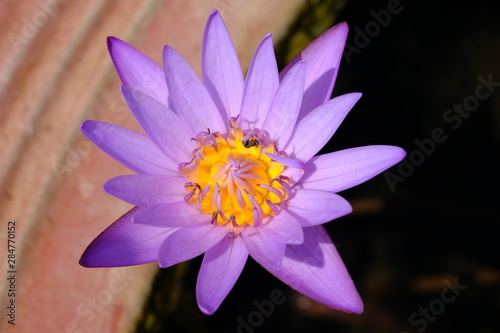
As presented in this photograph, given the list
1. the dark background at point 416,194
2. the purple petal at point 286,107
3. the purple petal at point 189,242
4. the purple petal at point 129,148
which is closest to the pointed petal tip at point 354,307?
the purple petal at point 189,242

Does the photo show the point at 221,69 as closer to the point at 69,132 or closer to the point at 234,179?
the point at 234,179

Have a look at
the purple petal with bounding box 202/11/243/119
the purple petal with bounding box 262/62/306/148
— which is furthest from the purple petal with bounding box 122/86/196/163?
the purple petal with bounding box 262/62/306/148

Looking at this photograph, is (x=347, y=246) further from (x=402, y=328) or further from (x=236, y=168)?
(x=236, y=168)

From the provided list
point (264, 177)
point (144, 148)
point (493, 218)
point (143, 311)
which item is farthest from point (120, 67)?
point (493, 218)

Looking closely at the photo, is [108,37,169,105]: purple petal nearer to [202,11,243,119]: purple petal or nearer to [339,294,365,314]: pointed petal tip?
[202,11,243,119]: purple petal

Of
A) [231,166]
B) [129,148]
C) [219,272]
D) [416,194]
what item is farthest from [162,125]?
[416,194]

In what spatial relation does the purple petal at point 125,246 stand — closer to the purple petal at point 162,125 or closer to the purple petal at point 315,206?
the purple petal at point 162,125

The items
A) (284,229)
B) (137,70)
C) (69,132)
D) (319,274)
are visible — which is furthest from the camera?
(69,132)
